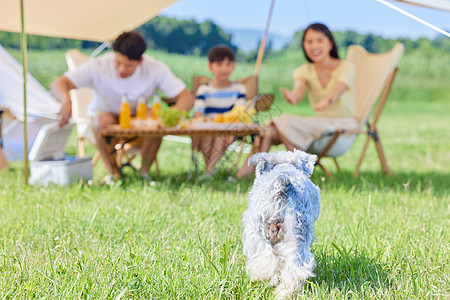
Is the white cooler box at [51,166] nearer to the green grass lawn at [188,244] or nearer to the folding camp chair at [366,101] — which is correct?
the green grass lawn at [188,244]

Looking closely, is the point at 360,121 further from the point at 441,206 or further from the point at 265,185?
the point at 265,185

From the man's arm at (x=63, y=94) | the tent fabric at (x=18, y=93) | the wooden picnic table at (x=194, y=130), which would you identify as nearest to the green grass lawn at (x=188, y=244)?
the wooden picnic table at (x=194, y=130)

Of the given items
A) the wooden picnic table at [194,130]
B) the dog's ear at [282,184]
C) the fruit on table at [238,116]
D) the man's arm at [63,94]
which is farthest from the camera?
the man's arm at [63,94]

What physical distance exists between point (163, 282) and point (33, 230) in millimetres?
963

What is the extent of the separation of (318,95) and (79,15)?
2080 millimetres

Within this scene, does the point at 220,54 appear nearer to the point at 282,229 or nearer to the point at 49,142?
the point at 49,142

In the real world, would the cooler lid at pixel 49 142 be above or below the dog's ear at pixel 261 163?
below

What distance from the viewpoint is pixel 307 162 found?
1644 mm

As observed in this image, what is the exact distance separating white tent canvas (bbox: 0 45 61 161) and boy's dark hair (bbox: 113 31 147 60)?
127 centimetres

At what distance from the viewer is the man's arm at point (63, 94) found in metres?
3.53

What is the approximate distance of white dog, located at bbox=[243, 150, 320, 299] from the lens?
1.47 metres

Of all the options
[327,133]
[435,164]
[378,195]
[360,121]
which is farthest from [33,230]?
[435,164]

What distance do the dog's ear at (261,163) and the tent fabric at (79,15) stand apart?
108 inches

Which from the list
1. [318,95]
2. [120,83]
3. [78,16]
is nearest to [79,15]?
[78,16]
